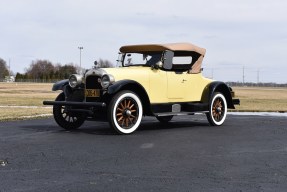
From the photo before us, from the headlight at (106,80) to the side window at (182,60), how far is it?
2.23 m

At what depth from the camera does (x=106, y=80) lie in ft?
31.7

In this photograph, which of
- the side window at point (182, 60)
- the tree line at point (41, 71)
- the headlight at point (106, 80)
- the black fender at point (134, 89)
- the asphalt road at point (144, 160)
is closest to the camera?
the asphalt road at point (144, 160)

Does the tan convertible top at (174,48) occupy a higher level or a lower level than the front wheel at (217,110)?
higher

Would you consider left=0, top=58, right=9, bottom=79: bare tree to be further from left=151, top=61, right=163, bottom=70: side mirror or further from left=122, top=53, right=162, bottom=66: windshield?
left=151, top=61, right=163, bottom=70: side mirror

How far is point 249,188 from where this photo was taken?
489cm

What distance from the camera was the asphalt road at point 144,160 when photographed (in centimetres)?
506

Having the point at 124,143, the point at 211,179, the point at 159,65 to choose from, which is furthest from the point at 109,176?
the point at 159,65

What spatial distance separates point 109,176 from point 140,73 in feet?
16.9

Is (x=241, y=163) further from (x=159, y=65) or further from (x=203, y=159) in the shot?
(x=159, y=65)

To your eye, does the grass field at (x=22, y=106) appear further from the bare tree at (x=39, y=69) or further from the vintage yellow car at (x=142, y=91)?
the bare tree at (x=39, y=69)

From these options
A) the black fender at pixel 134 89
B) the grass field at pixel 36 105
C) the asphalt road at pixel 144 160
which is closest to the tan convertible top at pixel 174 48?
the black fender at pixel 134 89

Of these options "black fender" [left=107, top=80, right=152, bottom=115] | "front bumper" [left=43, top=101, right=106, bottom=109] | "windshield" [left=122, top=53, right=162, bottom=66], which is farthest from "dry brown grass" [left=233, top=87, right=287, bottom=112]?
"front bumper" [left=43, top=101, right=106, bottom=109]

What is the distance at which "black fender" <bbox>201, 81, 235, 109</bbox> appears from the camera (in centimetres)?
1186

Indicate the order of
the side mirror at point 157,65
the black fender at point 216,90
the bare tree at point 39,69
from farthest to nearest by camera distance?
the bare tree at point 39,69 → the black fender at point 216,90 → the side mirror at point 157,65
